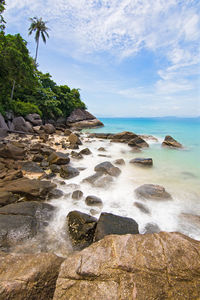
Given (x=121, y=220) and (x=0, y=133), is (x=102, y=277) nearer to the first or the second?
(x=121, y=220)

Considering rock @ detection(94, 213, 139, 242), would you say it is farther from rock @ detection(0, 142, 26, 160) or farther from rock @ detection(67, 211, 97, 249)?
rock @ detection(0, 142, 26, 160)

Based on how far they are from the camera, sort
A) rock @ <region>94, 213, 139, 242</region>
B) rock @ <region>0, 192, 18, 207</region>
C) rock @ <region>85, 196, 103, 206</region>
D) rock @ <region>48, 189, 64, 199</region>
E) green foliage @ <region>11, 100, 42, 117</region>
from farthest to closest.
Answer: green foliage @ <region>11, 100, 42, 117</region> → rock @ <region>48, 189, 64, 199</region> → rock @ <region>85, 196, 103, 206</region> → rock @ <region>0, 192, 18, 207</region> → rock @ <region>94, 213, 139, 242</region>

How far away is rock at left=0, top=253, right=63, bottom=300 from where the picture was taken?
155 centimetres

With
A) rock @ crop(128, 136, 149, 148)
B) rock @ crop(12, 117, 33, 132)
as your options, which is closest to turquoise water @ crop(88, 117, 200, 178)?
rock @ crop(128, 136, 149, 148)

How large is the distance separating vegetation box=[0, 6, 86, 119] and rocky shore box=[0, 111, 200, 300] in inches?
421

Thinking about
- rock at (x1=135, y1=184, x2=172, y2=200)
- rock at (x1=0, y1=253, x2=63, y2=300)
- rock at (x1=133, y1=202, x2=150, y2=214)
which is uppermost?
rock at (x1=0, y1=253, x2=63, y2=300)

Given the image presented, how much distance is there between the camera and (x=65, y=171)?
6.22 metres

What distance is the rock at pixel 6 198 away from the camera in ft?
12.4

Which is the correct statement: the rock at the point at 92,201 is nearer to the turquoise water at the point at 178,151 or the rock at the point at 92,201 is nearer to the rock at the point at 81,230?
the rock at the point at 81,230

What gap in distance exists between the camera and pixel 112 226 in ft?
9.96

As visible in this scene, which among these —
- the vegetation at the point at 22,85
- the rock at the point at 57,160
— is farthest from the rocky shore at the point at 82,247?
the vegetation at the point at 22,85

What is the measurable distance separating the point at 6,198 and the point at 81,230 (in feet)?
7.44

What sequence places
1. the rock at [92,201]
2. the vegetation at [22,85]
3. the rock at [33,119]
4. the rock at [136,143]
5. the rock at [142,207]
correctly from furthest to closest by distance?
the rock at [33,119]
the rock at [136,143]
the vegetation at [22,85]
the rock at [92,201]
the rock at [142,207]

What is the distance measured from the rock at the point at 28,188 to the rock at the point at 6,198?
0.97 ft
